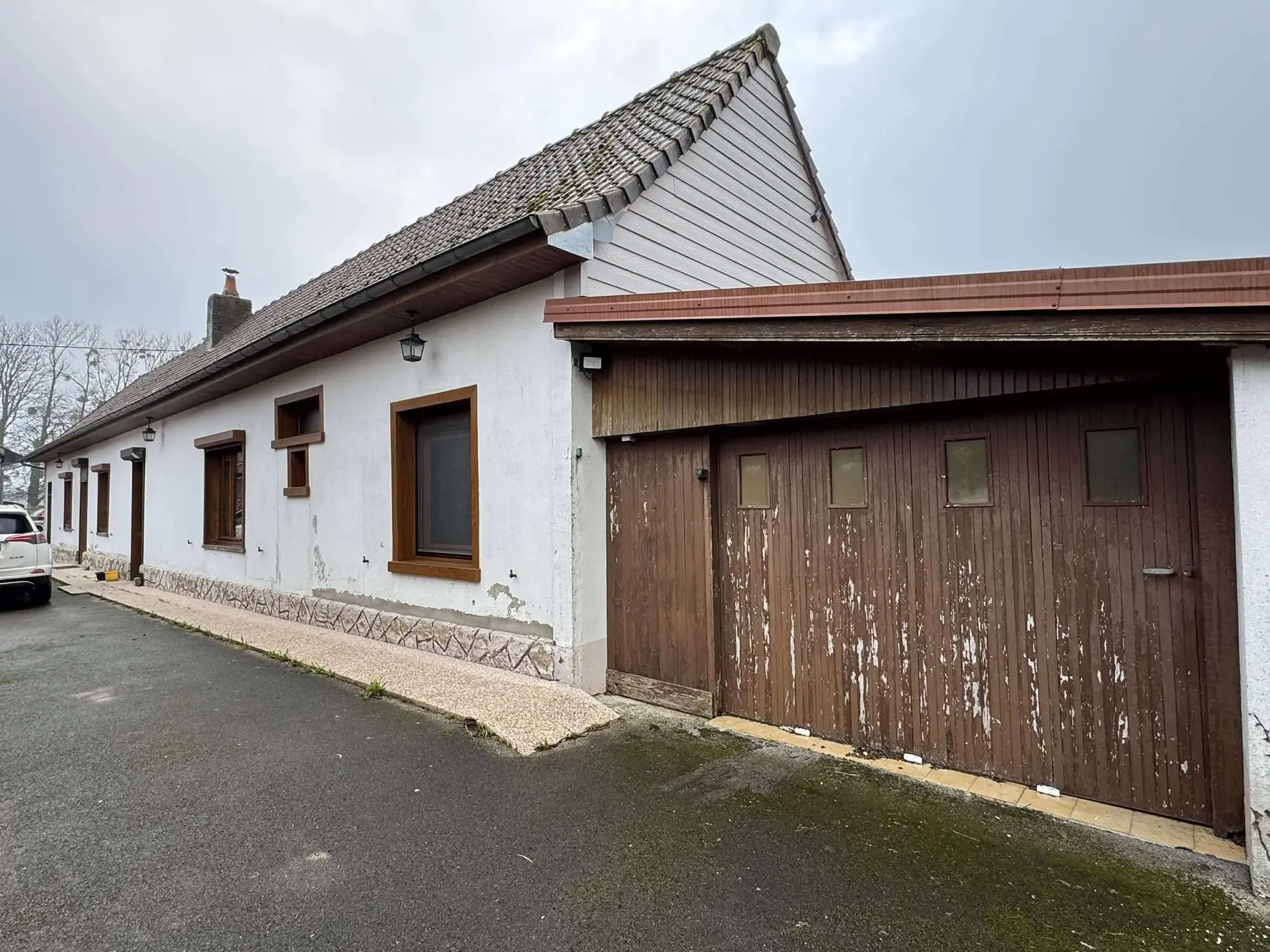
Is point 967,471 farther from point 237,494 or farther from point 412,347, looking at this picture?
point 237,494

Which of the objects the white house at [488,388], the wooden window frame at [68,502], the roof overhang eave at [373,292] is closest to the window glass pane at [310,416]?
the white house at [488,388]

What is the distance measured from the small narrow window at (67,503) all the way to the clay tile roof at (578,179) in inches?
449

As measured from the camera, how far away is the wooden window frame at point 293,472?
25.5 ft

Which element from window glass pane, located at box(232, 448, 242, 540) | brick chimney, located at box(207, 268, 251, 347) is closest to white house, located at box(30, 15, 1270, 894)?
window glass pane, located at box(232, 448, 242, 540)

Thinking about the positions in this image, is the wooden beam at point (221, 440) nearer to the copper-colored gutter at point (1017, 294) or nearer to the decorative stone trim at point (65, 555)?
the copper-colored gutter at point (1017, 294)

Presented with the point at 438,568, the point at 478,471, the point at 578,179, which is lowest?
the point at 438,568

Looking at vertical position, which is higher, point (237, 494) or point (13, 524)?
point (237, 494)

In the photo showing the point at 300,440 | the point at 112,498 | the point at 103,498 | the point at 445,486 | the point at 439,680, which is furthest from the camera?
the point at 103,498

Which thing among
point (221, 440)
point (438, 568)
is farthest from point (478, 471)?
point (221, 440)

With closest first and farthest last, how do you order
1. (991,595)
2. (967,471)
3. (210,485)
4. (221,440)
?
(991,595), (967,471), (221,440), (210,485)

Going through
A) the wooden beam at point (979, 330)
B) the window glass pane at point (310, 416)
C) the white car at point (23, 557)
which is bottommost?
the white car at point (23, 557)

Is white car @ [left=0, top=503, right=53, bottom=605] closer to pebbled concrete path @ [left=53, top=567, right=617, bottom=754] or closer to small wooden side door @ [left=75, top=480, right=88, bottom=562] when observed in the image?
pebbled concrete path @ [left=53, top=567, right=617, bottom=754]

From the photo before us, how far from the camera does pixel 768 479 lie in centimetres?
409

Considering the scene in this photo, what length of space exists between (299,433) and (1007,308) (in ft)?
28.2
